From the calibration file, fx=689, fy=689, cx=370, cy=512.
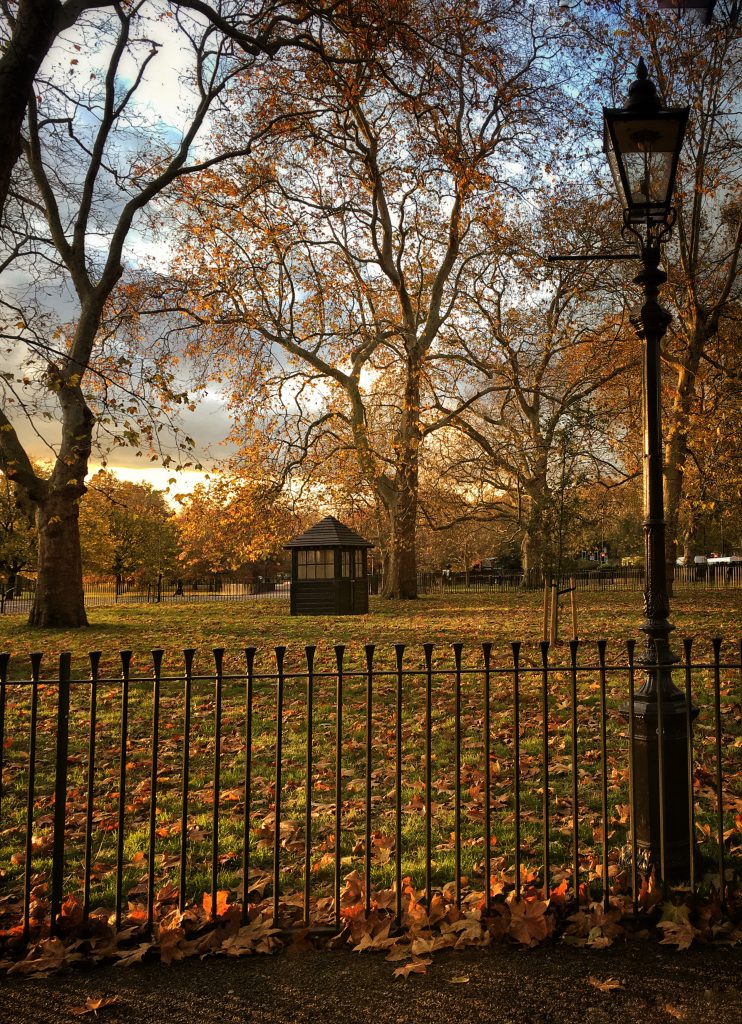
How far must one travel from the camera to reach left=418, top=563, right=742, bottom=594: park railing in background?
114ft

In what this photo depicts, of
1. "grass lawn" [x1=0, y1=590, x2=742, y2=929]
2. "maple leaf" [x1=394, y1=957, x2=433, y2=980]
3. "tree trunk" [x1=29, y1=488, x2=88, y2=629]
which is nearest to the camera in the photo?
"maple leaf" [x1=394, y1=957, x2=433, y2=980]

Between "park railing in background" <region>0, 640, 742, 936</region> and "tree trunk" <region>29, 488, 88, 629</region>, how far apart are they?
8.36 metres

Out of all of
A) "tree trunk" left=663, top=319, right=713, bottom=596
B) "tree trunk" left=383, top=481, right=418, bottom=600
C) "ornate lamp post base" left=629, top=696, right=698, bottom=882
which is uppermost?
"tree trunk" left=663, top=319, right=713, bottom=596

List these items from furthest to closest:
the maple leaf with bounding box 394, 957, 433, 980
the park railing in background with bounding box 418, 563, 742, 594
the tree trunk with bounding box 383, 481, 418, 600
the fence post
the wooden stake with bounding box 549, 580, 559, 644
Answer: the park railing in background with bounding box 418, 563, 742, 594 → the tree trunk with bounding box 383, 481, 418, 600 → the wooden stake with bounding box 549, 580, 559, 644 → the fence post → the maple leaf with bounding box 394, 957, 433, 980

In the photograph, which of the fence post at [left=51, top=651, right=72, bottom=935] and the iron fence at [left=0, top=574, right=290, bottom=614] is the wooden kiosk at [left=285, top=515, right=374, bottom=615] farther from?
the iron fence at [left=0, top=574, right=290, bottom=614]

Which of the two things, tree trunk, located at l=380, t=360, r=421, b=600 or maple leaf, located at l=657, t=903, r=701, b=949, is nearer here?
maple leaf, located at l=657, t=903, r=701, b=949

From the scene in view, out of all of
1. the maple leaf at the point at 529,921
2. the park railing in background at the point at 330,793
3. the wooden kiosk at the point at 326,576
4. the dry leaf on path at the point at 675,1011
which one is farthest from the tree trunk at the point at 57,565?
the dry leaf on path at the point at 675,1011

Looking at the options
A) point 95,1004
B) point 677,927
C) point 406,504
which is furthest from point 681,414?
point 95,1004

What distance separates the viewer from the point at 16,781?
20.1 ft

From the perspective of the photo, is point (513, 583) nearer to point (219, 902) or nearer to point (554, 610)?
point (554, 610)

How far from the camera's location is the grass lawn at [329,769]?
4.47m

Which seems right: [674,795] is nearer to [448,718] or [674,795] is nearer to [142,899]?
[142,899]

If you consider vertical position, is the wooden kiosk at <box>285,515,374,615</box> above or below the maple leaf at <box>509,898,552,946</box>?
above

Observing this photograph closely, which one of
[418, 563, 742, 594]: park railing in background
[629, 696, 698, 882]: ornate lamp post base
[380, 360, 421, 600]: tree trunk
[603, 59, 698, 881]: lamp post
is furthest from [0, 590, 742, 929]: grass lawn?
[418, 563, 742, 594]: park railing in background
